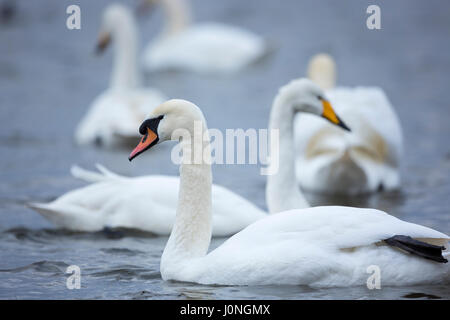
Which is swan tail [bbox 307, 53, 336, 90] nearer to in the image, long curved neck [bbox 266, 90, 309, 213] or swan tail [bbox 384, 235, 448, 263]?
long curved neck [bbox 266, 90, 309, 213]

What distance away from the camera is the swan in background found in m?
9.36

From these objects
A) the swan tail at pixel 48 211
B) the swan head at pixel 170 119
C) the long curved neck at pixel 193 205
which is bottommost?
the long curved neck at pixel 193 205

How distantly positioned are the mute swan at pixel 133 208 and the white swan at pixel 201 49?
904cm

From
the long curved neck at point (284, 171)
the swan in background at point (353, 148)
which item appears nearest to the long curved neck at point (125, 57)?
the swan in background at point (353, 148)

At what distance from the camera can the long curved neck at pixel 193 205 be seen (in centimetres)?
627

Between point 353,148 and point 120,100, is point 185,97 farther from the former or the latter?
point 353,148

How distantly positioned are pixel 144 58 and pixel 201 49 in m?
1.19

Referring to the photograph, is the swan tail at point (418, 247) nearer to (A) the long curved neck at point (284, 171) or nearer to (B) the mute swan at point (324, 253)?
(B) the mute swan at point (324, 253)

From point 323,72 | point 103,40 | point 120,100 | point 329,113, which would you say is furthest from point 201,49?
point 329,113

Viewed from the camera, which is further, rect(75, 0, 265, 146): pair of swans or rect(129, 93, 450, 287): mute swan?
rect(75, 0, 265, 146): pair of swans

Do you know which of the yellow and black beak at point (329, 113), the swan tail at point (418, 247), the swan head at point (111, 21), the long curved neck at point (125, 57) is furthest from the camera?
the swan head at point (111, 21)

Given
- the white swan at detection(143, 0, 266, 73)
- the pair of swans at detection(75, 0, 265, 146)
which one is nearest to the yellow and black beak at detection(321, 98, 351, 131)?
the pair of swans at detection(75, 0, 265, 146)

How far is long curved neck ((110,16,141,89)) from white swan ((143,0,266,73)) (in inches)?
147
